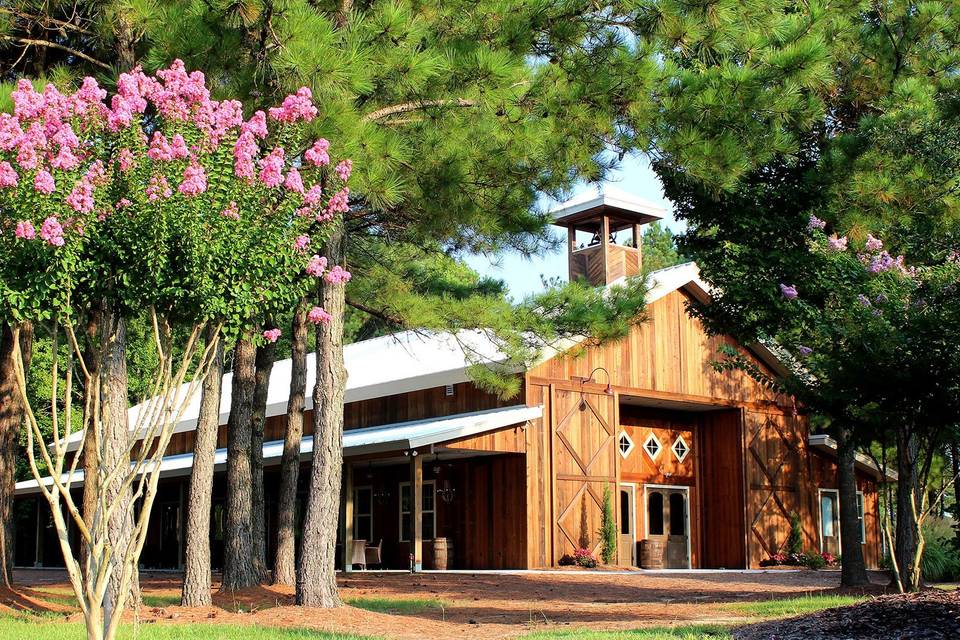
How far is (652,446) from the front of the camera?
23.2 m

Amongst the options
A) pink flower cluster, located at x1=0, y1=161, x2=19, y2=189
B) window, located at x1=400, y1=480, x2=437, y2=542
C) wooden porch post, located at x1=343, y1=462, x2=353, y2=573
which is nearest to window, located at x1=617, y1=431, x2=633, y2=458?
window, located at x1=400, y1=480, x2=437, y2=542

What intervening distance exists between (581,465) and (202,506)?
9.56 meters

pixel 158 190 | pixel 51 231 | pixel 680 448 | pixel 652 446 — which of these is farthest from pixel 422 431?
pixel 51 231

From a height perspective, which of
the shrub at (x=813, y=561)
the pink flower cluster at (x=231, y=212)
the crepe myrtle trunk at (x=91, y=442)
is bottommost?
the shrub at (x=813, y=561)

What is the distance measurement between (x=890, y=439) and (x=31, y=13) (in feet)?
36.2

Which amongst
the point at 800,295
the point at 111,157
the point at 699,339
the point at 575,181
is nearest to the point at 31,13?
the point at 111,157

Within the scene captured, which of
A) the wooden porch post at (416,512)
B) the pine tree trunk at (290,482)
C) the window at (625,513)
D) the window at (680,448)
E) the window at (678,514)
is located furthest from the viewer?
the window at (680,448)

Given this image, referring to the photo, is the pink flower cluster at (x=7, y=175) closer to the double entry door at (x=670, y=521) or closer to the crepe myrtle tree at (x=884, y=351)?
the crepe myrtle tree at (x=884, y=351)

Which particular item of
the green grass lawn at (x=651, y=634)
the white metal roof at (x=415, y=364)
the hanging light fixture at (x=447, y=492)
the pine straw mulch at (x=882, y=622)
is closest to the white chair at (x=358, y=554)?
the hanging light fixture at (x=447, y=492)

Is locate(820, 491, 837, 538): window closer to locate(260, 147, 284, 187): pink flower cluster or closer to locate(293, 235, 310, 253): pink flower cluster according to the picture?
locate(293, 235, 310, 253): pink flower cluster

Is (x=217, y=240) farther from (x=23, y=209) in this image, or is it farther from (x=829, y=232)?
(x=829, y=232)

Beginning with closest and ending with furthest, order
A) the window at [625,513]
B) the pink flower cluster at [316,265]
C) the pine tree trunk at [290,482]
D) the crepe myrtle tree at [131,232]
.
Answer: the crepe myrtle tree at [131,232]
the pink flower cluster at [316,265]
the pine tree trunk at [290,482]
the window at [625,513]

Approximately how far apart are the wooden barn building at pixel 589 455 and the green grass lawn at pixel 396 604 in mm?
4563

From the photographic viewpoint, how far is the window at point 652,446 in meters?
23.0
